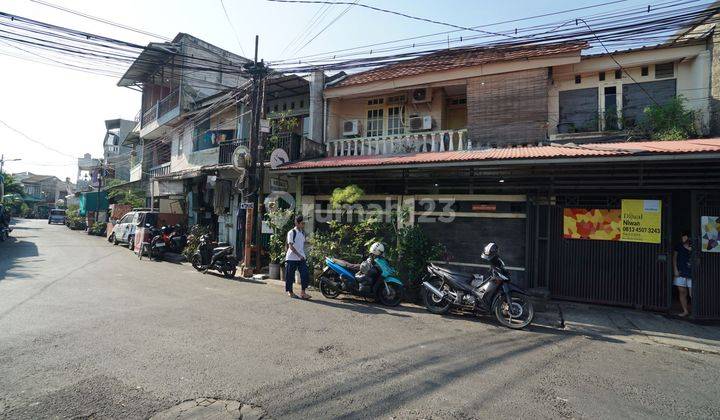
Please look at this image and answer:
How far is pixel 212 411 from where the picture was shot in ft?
10.2

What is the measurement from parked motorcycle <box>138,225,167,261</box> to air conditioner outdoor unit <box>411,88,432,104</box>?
10786 millimetres

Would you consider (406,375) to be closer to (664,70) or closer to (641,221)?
(641,221)

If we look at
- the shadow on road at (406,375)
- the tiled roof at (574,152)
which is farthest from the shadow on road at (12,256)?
the shadow on road at (406,375)

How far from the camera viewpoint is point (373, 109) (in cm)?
1272

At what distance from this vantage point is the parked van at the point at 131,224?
51.2 feet

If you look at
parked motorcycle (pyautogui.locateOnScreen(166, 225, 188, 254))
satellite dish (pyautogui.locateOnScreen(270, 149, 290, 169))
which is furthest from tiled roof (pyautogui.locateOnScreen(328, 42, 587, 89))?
parked motorcycle (pyautogui.locateOnScreen(166, 225, 188, 254))

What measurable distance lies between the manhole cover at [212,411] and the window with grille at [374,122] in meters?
10.3

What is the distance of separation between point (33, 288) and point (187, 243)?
6.85 m

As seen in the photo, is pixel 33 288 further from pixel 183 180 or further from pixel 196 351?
pixel 183 180

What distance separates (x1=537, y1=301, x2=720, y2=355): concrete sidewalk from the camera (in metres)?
5.72

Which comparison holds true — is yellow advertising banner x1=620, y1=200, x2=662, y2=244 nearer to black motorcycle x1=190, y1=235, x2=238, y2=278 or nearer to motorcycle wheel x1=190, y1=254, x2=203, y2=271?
black motorcycle x1=190, y1=235, x2=238, y2=278

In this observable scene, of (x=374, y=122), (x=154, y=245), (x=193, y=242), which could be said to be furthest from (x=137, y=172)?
(x=374, y=122)

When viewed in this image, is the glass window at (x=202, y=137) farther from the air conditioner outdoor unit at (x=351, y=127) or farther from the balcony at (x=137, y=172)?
the balcony at (x=137, y=172)

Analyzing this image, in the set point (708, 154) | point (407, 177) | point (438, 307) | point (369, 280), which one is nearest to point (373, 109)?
point (407, 177)
